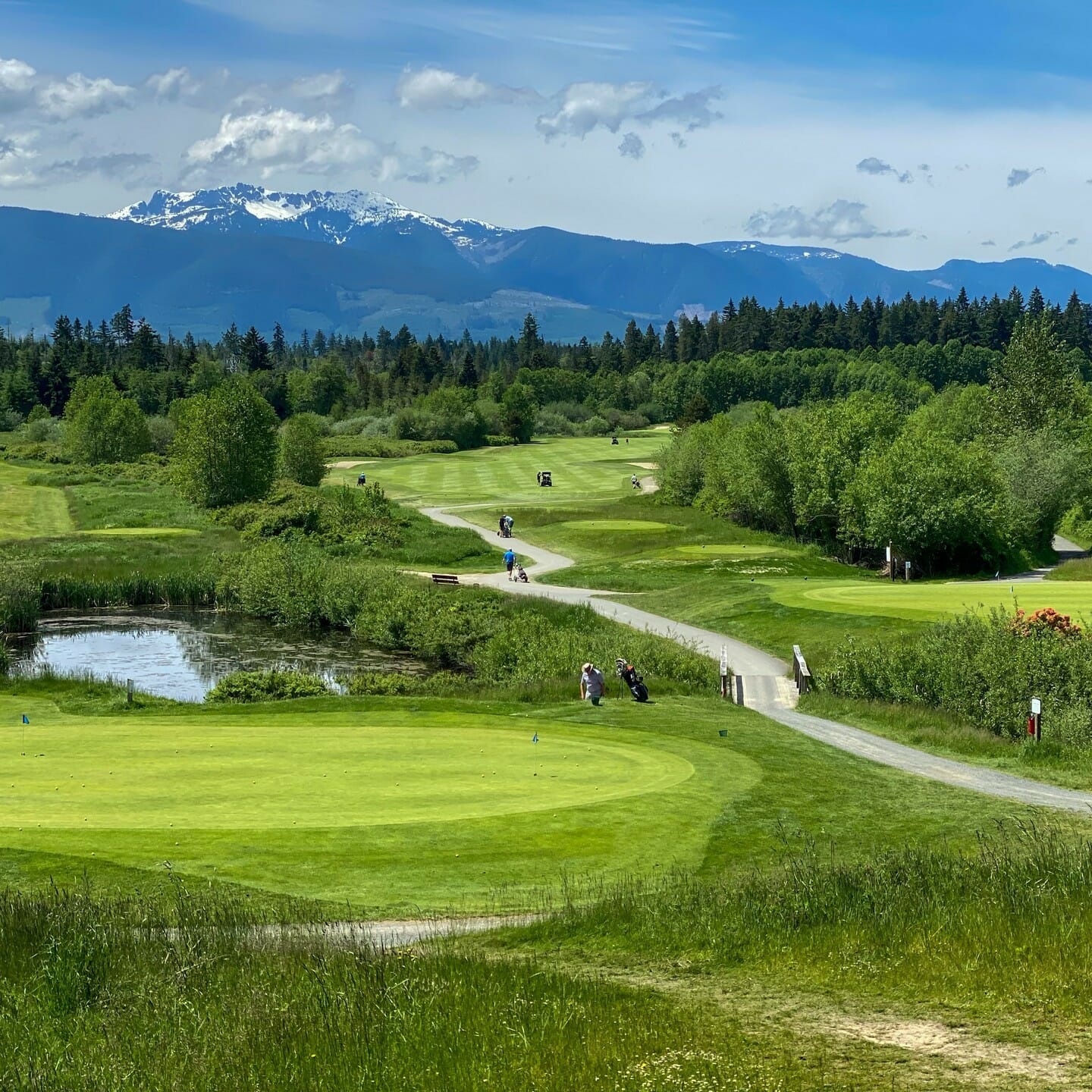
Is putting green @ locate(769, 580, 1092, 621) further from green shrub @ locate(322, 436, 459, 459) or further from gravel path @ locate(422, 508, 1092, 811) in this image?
green shrub @ locate(322, 436, 459, 459)

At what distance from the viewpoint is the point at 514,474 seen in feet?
388

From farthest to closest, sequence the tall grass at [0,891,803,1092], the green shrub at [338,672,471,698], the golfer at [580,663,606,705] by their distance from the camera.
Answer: the green shrub at [338,672,471,698], the golfer at [580,663,606,705], the tall grass at [0,891,803,1092]

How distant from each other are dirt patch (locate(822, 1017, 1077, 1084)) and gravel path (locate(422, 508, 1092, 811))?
474 inches

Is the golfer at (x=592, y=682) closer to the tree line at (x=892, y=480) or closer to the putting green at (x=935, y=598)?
the putting green at (x=935, y=598)

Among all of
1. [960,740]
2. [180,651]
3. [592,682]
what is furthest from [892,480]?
[592,682]

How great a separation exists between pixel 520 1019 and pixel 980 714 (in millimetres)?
23338

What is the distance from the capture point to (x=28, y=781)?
1773cm

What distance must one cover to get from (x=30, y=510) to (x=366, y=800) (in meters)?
73.4

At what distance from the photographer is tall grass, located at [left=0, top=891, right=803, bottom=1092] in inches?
336

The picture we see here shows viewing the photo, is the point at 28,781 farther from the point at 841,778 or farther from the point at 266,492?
the point at 266,492

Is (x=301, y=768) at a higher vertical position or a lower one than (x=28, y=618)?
higher

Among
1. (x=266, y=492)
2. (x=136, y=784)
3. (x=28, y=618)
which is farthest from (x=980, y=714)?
(x=266, y=492)

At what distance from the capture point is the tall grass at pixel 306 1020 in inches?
336

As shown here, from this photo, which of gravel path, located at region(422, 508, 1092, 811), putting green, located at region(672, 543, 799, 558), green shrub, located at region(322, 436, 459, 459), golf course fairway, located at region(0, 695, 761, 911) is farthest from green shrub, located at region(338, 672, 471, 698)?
green shrub, located at region(322, 436, 459, 459)
